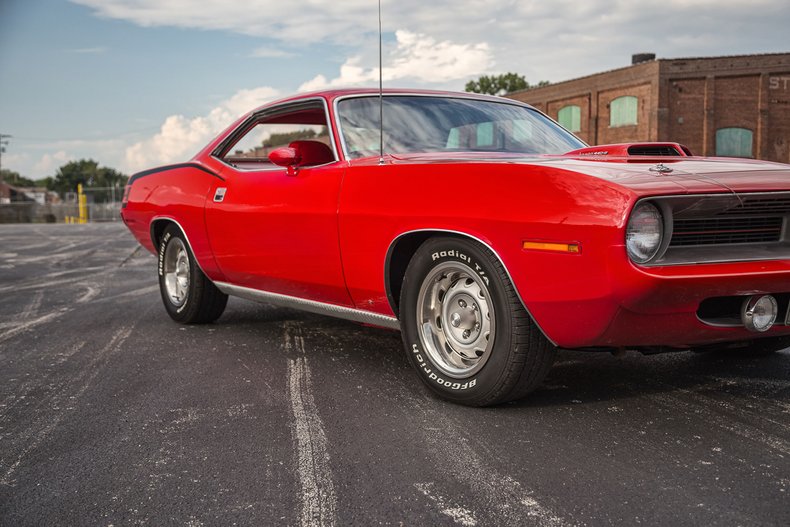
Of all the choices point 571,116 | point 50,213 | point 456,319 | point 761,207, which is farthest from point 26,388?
point 50,213

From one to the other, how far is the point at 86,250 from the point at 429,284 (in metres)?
12.5

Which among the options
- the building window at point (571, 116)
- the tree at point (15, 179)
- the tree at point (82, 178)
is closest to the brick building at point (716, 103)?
the building window at point (571, 116)

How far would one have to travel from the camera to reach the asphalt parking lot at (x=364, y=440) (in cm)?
241

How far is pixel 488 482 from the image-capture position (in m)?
2.59

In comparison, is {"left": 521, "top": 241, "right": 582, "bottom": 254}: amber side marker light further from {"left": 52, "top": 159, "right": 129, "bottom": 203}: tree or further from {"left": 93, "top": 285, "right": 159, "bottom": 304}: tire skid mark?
{"left": 52, "top": 159, "right": 129, "bottom": 203}: tree

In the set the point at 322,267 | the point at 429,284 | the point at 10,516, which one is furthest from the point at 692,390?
the point at 10,516

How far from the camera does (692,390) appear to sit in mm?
3764

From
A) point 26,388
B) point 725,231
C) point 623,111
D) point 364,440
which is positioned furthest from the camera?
point 623,111

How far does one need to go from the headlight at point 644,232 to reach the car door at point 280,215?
1.66 metres

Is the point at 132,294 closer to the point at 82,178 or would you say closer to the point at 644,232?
the point at 644,232

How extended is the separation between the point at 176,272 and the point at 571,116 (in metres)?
37.6

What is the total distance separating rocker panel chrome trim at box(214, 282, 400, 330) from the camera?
398 centimetres

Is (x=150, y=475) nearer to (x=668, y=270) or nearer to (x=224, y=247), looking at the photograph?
(x=668, y=270)

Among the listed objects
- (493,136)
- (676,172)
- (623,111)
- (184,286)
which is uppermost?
(623,111)
